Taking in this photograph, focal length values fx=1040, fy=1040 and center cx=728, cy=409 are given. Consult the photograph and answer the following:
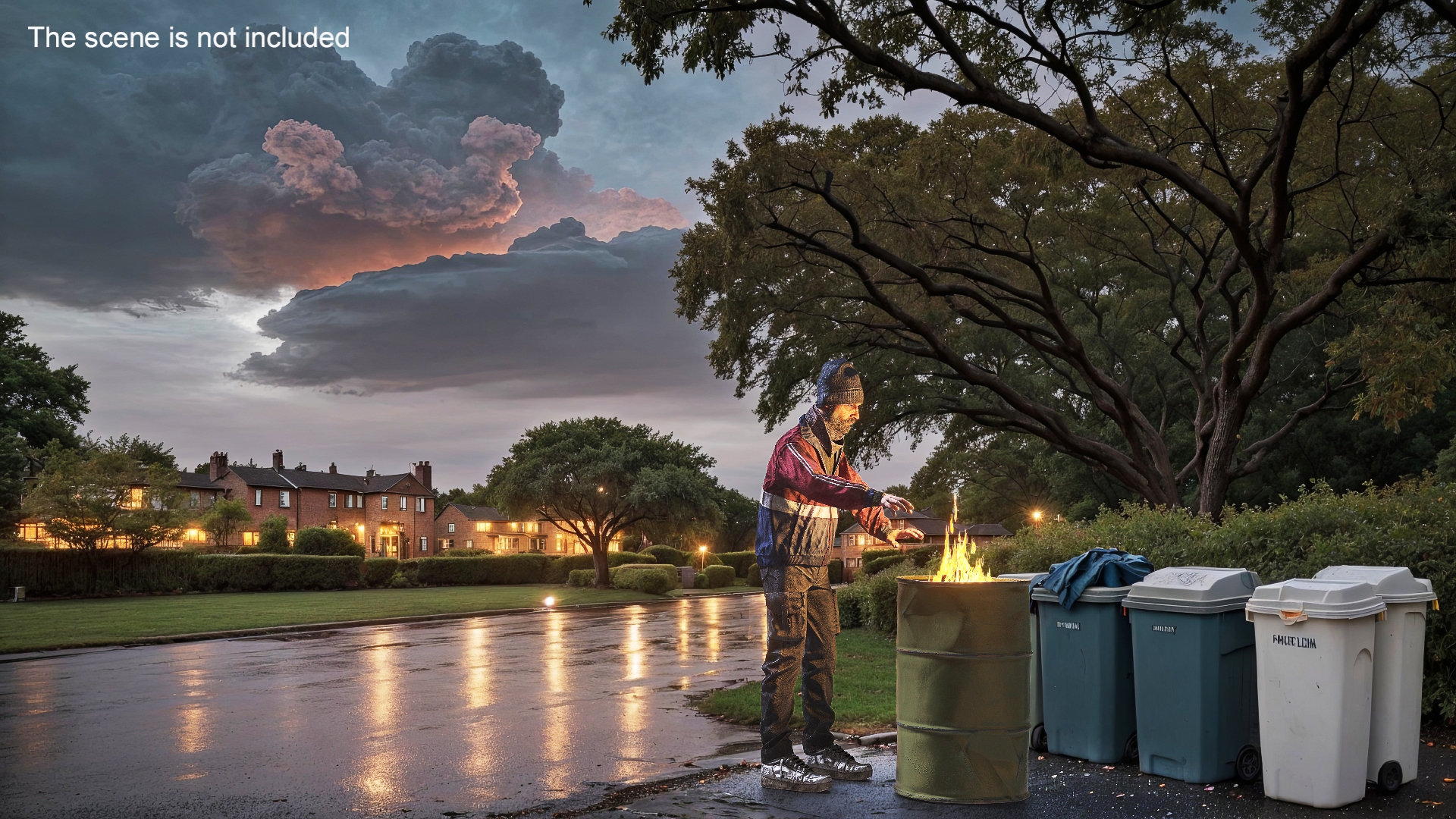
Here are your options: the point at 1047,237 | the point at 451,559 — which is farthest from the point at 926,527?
the point at 1047,237

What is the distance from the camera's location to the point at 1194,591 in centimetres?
626

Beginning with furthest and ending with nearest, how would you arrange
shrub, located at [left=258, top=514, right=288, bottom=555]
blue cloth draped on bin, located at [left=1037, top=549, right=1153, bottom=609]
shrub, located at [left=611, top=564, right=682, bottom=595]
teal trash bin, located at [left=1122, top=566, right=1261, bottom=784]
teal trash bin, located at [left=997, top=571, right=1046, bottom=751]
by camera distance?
shrub, located at [left=258, top=514, right=288, bottom=555] → shrub, located at [left=611, top=564, right=682, bottom=595] → teal trash bin, located at [left=997, top=571, right=1046, bottom=751] → blue cloth draped on bin, located at [left=1037, top=549, right=1153, bottom=609] → teal trash bin, located at [left=1122, top=566, right=1261, bottom=784]

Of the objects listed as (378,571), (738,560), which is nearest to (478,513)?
(738,560)

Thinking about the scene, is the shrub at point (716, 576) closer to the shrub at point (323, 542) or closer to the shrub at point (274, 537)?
the shrub at point (323, 542)

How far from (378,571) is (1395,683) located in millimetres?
40938

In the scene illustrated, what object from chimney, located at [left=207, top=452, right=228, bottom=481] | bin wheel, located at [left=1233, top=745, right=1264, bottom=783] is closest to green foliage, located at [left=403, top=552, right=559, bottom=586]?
chimney, located at [left=207, top=452, right=228, bottom=481]

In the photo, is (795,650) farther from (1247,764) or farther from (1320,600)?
(1320,600)

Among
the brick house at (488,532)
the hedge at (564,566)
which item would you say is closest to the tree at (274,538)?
the hedge at (564,566)

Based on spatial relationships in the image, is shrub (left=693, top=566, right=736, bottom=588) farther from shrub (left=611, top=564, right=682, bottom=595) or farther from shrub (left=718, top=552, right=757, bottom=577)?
shrub (left=718, top=552, right=757, bottom=577)

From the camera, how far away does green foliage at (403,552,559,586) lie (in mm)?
44509

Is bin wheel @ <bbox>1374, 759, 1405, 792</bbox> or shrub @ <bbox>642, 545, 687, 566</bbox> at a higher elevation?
bin wheel @ <bbox>1374, 759, 1405, 792</bbox>

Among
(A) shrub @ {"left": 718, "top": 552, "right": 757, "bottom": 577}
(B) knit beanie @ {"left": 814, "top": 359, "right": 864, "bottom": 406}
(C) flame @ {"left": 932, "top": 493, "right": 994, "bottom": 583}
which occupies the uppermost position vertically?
(B) knit beanie @ {"left": 814, "top": 359, "right": 864, "bottom": 406}

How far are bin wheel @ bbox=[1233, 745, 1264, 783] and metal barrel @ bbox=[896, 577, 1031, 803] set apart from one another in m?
1.46

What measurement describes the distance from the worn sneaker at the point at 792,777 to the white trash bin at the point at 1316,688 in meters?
2.54
